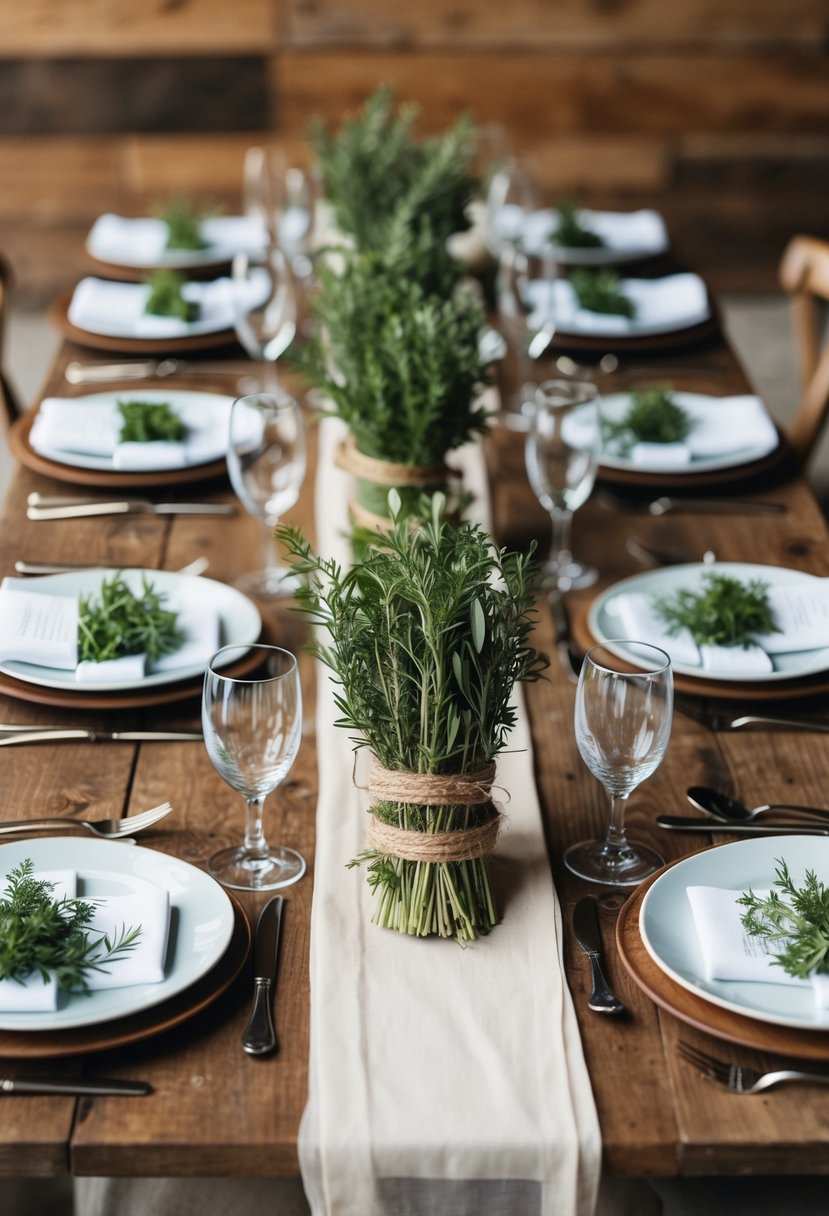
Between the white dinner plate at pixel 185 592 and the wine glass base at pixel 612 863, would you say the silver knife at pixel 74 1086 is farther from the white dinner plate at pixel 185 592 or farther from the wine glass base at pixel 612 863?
the white dinner plate at pixel 185 592

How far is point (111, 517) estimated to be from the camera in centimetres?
187

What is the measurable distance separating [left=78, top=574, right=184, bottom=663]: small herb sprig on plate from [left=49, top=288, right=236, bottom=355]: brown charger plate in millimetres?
916

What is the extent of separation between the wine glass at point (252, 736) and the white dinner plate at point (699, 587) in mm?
347

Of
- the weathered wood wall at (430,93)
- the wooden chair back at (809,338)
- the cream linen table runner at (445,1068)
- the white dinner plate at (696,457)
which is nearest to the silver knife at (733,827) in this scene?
the cream linen table runner at (445,1068)

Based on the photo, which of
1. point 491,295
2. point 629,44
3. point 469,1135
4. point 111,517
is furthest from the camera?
point 629,44

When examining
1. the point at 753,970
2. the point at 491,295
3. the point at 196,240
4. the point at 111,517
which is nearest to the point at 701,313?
the point at 491,295

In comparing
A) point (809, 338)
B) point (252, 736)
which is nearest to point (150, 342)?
point (809, 338)

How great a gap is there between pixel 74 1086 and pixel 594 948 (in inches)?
16.3

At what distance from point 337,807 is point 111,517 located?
723 mm

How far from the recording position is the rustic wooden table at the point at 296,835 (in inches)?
37.4

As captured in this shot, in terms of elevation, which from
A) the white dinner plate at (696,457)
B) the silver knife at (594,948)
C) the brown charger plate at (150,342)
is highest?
the silver knife at (594,948)

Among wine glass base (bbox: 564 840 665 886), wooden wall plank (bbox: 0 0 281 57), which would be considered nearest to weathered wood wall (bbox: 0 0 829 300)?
wooden wall plank (bbox: 0 0 281 57)

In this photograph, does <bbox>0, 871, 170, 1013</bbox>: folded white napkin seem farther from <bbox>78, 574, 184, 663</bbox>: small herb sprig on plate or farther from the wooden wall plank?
the wooden wall plank

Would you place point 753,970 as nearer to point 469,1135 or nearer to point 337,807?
point 469,1135
